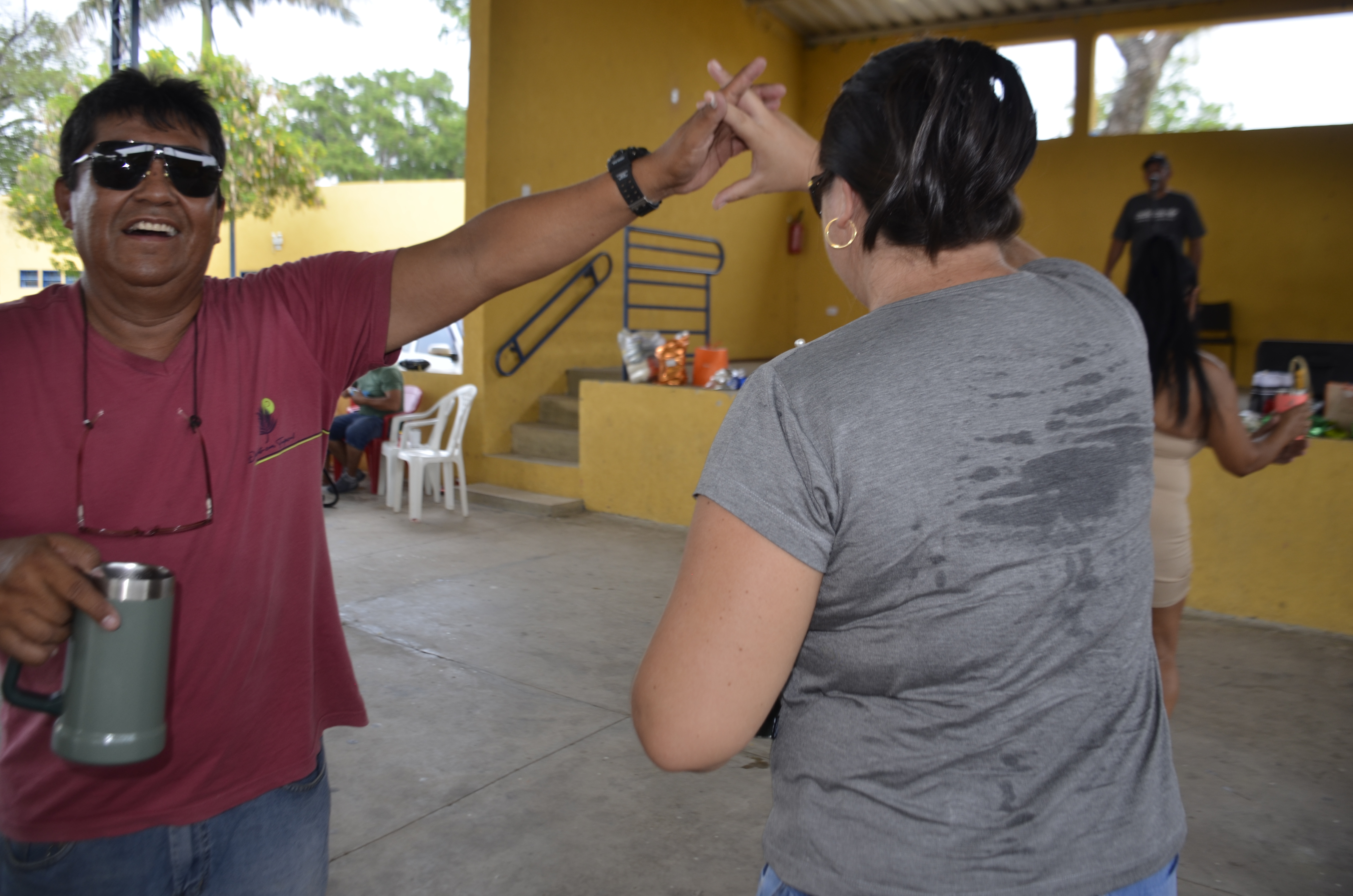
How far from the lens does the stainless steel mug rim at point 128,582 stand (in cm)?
96

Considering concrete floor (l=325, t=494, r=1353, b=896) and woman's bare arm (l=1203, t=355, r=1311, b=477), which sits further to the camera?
woman's bare arm (l=1203, t=355, r=1311, b=477)

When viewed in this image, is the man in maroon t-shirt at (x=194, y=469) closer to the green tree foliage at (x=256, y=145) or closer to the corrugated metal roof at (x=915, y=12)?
the corrugated metal roof at (x=915, y=12)

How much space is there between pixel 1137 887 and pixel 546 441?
6821 millimetres

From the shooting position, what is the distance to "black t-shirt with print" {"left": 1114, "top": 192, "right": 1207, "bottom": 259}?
6.90 meters

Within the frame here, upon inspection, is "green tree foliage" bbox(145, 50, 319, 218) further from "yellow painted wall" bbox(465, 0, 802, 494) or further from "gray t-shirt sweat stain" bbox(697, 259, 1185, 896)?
"gray t-shirt sweat stain" bbox(697, 259, 1185, 896)

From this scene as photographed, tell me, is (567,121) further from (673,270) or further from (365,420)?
(365,420)

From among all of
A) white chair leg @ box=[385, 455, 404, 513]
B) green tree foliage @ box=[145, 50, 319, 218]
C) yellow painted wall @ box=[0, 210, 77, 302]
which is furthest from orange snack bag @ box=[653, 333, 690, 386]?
yellow painted wall @ box=[0, 210, 77, 302]

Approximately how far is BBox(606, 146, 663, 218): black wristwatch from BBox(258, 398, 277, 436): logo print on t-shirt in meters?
0.63

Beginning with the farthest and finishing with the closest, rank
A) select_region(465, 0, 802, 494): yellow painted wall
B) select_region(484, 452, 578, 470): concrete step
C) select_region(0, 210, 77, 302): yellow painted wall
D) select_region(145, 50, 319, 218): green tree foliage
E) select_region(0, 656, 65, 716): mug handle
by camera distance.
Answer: select_region(145, 50, 319, 218): green tree foliage → select_region(0, 210, 77, 302): yellow painted wall → select_region(465, 0, 802, 494): yellow painted wall → select_region(484, 452, 578, 470): concrete step → select_region(0, 656, 65, 716): mug handle

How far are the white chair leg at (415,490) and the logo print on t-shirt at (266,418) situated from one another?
525cm

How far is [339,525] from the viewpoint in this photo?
623 centimetres

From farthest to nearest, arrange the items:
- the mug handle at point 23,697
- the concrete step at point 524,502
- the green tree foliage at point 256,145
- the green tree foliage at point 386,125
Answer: the green tree foliage at point 386,125, the green tree foliage at point 256,145, the concrete step at point 524,502, the mug handle at point 23,697

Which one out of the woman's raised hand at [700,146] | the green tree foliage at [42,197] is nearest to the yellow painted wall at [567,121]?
the green tree foliage at [42,197]

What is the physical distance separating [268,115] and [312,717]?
15368 millimetres
